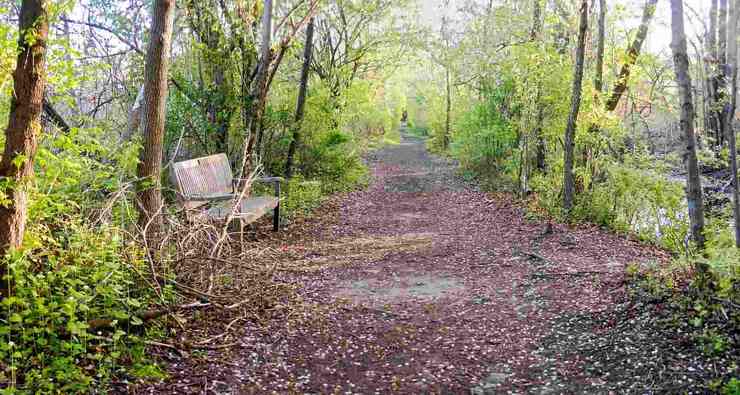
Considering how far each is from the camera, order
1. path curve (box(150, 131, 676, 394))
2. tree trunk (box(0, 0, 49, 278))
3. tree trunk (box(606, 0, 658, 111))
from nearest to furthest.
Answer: tree trunk (box(0, 0, 49, 278))
path curve (box(150, 131, 676, 394))
tree trunk (box(606, 0, 658, 111))

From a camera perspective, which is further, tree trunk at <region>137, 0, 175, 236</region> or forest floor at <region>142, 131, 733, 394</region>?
tree trunk at <region>137, 0, 175, 236</region>

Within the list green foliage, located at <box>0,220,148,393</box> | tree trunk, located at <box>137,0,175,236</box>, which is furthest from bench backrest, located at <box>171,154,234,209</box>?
green foliage, located at <box>0,220,148,393</box>

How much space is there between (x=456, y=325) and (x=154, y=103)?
343 centimetres

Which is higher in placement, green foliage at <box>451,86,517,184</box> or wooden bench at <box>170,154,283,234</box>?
green foliage at <box>451,86,517,184</box>

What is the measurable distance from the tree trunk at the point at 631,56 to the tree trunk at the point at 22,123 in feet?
27.6

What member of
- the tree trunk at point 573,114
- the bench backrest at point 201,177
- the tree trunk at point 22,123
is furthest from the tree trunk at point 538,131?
the tree trunk at point 22,123

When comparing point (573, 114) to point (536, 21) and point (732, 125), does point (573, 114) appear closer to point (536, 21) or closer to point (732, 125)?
point (536, 21)

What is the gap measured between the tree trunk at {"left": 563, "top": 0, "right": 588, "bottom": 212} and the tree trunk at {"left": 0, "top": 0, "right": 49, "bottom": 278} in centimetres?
712

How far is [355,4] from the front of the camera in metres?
16.2

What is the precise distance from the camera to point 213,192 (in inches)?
306

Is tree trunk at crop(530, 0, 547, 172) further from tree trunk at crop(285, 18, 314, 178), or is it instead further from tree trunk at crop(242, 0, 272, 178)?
tree trunk at crop(242, 0, 272, 178)

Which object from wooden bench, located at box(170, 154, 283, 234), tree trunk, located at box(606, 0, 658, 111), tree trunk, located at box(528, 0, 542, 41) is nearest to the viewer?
wooden bench, located at box(170, 154, 283, 234)

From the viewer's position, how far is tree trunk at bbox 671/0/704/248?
14.9 ft

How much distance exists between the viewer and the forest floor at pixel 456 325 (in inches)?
153
